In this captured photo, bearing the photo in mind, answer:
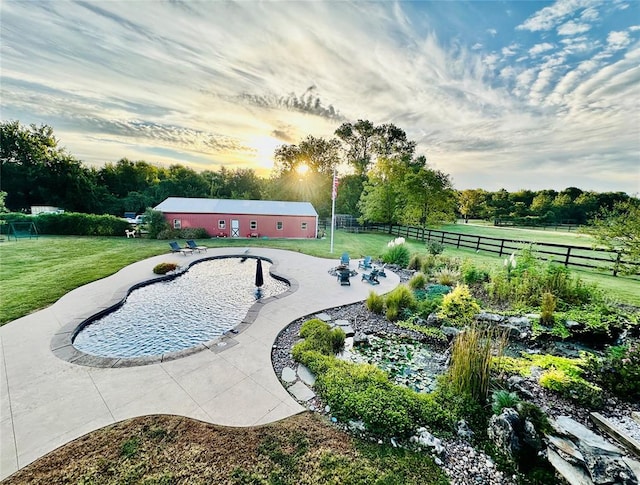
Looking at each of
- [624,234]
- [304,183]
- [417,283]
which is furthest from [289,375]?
[304,183]

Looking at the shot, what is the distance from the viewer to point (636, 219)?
5.85 m

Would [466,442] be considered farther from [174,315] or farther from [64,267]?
[64,267]

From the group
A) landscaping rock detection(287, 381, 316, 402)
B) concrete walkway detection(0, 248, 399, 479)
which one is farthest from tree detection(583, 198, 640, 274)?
concrete walkway detection(0, 248, 399, 479)

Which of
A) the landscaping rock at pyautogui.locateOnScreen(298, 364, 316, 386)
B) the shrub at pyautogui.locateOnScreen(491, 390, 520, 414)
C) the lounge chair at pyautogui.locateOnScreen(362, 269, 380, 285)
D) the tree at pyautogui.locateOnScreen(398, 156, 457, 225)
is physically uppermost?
the tree at pyautogui.locateOnScreen(398, 156, 457, 225)

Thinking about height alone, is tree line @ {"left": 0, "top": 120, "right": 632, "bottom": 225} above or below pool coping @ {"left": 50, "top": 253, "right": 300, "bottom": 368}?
above

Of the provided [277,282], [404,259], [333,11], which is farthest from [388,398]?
[333,11]

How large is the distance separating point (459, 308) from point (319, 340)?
3.59 meters

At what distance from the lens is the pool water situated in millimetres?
5125

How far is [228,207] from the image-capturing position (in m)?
20.2

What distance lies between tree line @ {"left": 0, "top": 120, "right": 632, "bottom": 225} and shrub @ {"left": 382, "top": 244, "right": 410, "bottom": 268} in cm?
966

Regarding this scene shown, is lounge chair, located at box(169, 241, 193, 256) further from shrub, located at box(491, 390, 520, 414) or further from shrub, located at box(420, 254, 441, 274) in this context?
shrub, located at box(491, 390, 520, 414)

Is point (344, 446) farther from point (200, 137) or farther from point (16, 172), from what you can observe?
point (16, 172)

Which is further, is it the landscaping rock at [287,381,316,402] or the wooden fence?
the wooden fence

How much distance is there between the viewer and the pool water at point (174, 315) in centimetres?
512
